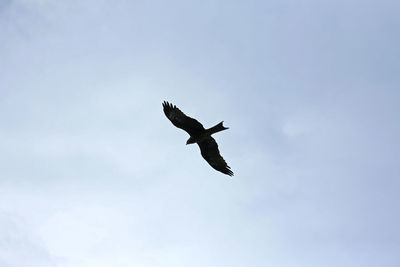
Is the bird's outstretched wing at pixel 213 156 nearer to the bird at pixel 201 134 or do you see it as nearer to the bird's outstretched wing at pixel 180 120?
the bird at pixel 201 134

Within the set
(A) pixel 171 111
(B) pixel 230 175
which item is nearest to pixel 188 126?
(A) pixel 171 111

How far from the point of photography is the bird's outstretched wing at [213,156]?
30750mm

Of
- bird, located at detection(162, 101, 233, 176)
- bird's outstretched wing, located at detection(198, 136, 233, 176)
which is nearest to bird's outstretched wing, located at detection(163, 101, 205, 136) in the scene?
bird, located at detection(162, 101, 233, 176)

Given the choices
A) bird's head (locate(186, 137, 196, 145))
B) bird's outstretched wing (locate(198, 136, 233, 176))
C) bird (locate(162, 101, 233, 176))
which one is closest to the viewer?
bird (locate(162, 101, 233, 176))

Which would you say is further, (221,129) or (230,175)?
(230,175)

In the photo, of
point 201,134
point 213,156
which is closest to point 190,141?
point 201,134

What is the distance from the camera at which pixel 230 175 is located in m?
31.0

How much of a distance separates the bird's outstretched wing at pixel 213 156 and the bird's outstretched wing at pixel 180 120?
4.12ft

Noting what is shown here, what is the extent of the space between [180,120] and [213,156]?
2.96 m

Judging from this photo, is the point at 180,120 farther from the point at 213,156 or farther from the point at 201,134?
the point at 213,156

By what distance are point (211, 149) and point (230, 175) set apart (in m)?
1.70

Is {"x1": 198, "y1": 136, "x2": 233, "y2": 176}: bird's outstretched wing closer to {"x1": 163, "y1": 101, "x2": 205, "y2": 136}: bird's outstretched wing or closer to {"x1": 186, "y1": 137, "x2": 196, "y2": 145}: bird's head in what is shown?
{"x1": 186, "y1": 137, "x2": 196, "y2": 145}: bird's head

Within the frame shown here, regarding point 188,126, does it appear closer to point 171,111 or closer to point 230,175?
point 171,111

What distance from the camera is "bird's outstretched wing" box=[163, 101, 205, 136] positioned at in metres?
29.4
